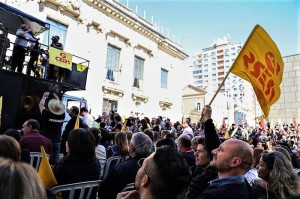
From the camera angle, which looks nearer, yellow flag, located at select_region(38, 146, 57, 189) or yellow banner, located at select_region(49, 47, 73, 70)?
yellow flag, located at select_region(38, 146, 57, 189)

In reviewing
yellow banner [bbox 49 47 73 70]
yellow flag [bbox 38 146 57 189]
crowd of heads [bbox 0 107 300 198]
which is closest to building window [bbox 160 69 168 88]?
yellow banner [bbox 49 47 73 70]

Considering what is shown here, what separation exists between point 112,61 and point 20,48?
1323cm

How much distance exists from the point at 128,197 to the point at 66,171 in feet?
4.93

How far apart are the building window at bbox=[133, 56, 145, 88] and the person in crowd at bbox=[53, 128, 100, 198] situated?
807 inches

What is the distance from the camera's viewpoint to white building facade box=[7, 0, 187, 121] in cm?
1752

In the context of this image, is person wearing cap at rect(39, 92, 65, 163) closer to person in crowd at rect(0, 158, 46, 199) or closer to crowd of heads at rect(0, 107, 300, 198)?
Result: crowd of heads at rect(0, 107, 300, 198)

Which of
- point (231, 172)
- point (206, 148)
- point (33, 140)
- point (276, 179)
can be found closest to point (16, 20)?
point (33, 140)

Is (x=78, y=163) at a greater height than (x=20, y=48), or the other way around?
(x=20, y=48)

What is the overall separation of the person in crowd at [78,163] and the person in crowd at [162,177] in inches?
56.2

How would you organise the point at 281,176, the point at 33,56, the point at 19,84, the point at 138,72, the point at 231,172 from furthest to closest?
the point at 138,72, the point at 33,56, the point at 19,84, the point at 281,176, the point at 231,172

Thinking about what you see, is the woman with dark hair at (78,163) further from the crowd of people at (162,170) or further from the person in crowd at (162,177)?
the person in crowd at (162,177)

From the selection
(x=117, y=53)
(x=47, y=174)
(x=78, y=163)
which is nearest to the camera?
(x=47, y=174)

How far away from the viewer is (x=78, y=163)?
305cm

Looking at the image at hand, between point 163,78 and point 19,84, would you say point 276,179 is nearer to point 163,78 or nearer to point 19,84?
point 19,84
